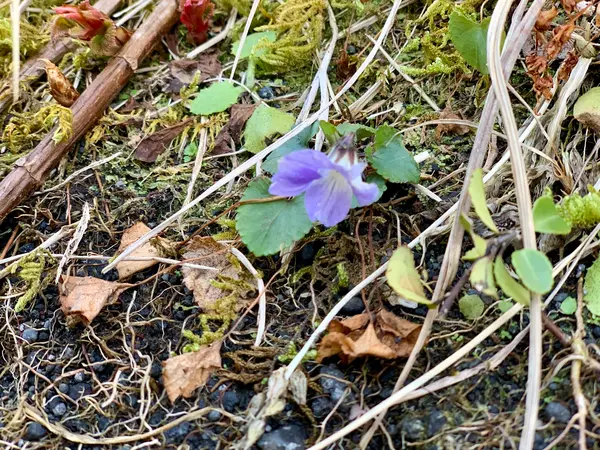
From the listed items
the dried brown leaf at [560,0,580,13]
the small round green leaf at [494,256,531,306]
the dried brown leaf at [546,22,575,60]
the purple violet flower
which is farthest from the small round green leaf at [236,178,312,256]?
the dried brown leaf at [560,0,580,13]

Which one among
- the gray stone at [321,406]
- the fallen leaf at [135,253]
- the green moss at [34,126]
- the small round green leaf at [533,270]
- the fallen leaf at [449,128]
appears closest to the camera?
the small round green leaf at [533,270]

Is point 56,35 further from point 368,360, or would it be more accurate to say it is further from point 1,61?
point 368,360

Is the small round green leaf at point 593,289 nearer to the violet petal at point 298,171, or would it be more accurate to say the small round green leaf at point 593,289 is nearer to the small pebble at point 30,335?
the violet petal at point 298,171

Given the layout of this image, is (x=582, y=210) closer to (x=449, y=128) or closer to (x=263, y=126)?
(x=449, y=128)

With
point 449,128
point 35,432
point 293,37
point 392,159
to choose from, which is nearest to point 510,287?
point 392,159

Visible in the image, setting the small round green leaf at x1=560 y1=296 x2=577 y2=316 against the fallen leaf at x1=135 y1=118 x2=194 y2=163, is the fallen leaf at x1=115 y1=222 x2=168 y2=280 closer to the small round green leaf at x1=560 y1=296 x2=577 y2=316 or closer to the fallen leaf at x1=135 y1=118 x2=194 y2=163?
the fallen leaf at x1=135 y1=118 x2=194 y2=163

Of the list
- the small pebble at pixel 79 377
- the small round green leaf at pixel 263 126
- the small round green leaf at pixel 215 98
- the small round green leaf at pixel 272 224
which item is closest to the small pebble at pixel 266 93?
the small round green leaf at pixel 215 98
